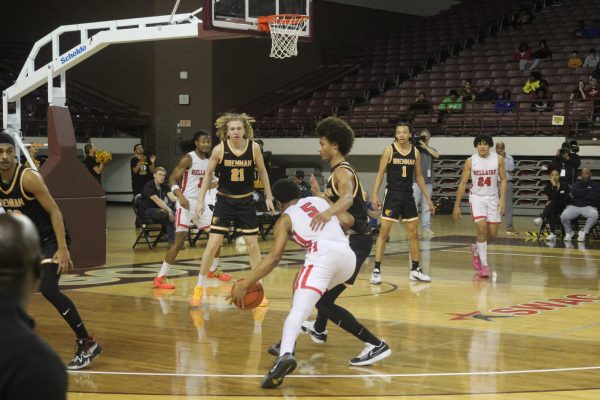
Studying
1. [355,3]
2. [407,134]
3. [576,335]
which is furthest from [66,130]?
[355,3]

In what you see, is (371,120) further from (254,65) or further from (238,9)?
(238,9)

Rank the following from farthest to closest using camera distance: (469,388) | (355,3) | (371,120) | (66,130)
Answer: (355,3)
(371,120)
(66,130)
(469,388)

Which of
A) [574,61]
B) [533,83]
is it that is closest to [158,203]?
[533,83]

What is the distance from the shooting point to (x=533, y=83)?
24.3m

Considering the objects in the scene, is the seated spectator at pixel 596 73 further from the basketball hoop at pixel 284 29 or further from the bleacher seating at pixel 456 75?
the basketball hoop at pixel 284 29

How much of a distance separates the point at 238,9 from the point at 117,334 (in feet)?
20.7

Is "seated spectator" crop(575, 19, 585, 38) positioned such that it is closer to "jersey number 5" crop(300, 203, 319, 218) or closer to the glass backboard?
the glass backboard

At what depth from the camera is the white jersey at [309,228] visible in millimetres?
5918

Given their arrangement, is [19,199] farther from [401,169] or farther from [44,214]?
[401,169]

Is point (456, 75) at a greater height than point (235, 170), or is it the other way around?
point (456, 75)

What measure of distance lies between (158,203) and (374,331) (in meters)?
8.03

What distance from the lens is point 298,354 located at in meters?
7.02

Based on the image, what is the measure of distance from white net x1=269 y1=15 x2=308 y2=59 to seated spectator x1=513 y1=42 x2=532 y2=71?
44.2ft

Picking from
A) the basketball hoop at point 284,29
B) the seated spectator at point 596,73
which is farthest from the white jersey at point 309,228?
the seated spectator at point 596,73
